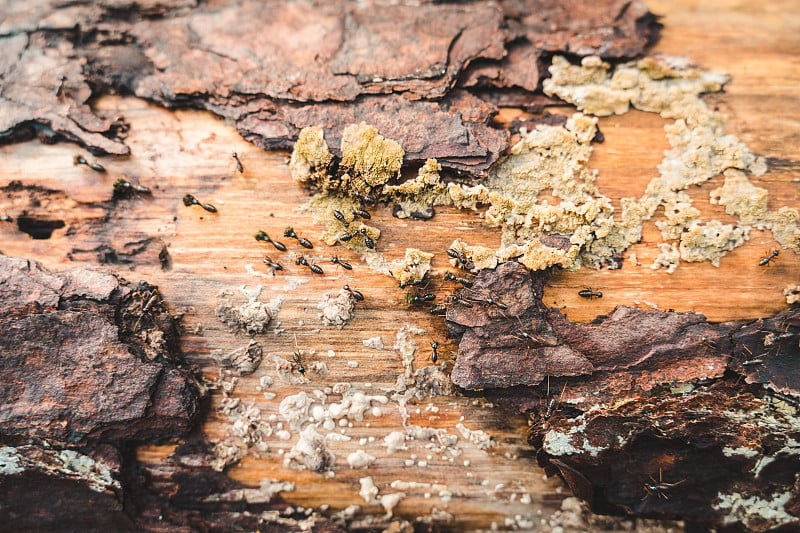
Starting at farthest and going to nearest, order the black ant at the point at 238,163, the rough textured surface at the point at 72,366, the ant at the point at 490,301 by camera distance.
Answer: the black ant at the point at 238,163, the ant at the point at 490,301, the rough textured surface at the point at 72,366

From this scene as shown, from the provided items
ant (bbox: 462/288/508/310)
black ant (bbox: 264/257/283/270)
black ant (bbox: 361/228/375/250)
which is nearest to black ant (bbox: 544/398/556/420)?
ant (bbox: 462/288/508/310)

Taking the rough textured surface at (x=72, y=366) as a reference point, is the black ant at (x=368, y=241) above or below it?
above

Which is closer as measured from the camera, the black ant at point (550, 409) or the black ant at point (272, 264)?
the black ant at point (550, 409)

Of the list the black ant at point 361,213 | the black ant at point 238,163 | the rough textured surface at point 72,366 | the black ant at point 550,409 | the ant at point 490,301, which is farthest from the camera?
the black ant at point 238,163

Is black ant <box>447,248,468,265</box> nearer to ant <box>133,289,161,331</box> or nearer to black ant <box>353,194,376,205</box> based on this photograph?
black ant <box>353,194,376,205</box>

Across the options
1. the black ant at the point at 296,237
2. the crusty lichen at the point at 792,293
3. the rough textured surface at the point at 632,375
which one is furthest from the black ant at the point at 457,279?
the crusty lichen at the point at 792,293

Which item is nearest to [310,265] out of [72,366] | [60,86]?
[72,366]

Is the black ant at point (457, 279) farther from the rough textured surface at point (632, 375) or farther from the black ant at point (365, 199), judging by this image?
the black ant at point (365, 199)

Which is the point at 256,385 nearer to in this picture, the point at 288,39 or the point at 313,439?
the point at 313,439

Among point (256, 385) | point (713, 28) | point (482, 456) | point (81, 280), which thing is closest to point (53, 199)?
point (81, 280)
